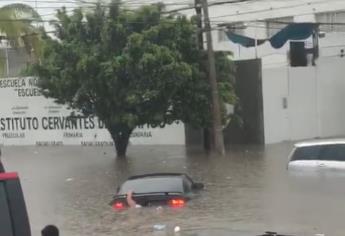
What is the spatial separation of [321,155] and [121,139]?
16.8 m

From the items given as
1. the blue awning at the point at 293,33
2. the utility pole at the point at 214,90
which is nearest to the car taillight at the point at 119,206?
the utility pole at the point at 214,90

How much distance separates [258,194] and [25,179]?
10.3 m

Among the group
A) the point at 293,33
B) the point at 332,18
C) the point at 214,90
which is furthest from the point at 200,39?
the point at 332,18

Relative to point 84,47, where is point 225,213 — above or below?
below

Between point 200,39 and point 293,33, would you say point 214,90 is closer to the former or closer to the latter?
point 200,39

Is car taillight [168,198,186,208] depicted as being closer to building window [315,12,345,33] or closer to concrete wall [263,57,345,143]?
concrete wall [263,57,345,143]

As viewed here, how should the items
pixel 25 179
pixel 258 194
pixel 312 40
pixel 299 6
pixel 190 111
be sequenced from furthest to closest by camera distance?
pixel 299 6
pixel 312 40
pixel 190 111
pixel 25 179
pixel 258 194

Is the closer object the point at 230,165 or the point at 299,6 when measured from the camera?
the point at 230,165

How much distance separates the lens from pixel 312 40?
38.9m

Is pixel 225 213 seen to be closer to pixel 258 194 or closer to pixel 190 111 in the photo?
pixel 258 194

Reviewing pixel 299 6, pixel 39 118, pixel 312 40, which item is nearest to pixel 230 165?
pixel 312 40

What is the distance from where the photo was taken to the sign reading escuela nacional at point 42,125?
40.0 meters

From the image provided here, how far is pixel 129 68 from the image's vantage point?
2930cm

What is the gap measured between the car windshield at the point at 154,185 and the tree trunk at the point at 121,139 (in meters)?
16.5
